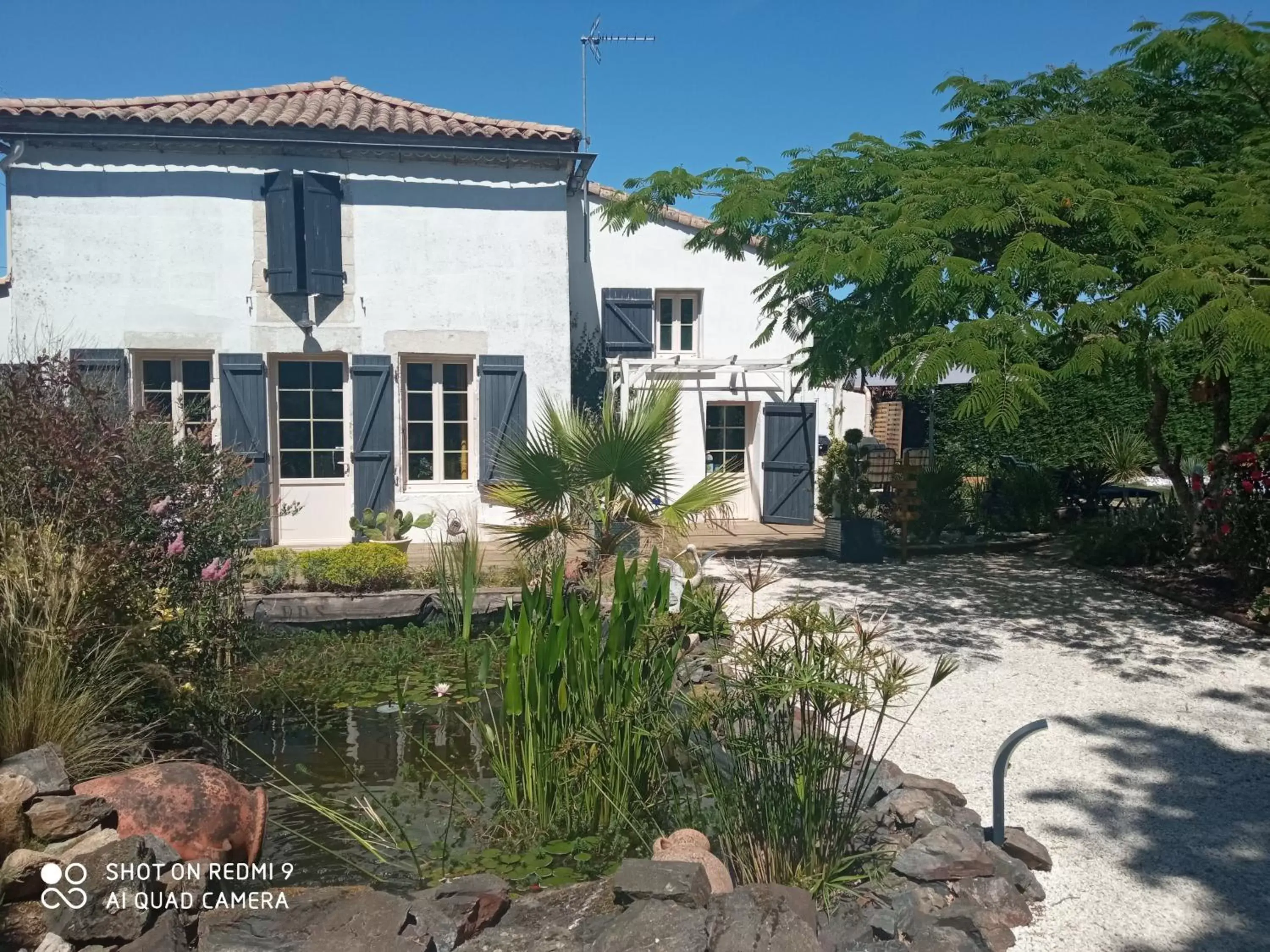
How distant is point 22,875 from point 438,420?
29.5ft

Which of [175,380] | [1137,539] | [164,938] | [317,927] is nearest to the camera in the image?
[164,938]

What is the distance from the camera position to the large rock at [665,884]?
2873mm

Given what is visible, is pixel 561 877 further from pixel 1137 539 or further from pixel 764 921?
pixel 1137 539

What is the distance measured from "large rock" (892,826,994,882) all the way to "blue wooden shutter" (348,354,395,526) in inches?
346

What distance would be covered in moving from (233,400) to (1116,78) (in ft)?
30.6

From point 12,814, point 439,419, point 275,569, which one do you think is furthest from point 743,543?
point 12,814

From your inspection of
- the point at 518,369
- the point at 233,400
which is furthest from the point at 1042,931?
the point at 233,400

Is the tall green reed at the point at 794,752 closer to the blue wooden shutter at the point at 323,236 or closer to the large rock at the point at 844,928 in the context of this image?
the large rock at the point at 844,928

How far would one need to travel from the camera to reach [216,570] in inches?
192

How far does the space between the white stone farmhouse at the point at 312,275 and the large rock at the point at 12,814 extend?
764cm

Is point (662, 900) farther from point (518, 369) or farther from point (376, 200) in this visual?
point (376, 200)

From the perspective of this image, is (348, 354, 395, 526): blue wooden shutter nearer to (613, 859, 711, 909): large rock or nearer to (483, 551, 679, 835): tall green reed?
(483, 551, 679, 835): tall green reed

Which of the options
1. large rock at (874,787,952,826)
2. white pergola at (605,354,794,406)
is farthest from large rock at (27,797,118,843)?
white pergola at (605,354,794,406)

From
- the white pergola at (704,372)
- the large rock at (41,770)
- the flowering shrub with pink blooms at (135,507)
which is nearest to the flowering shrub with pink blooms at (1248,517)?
the white pergola at (704,372)
